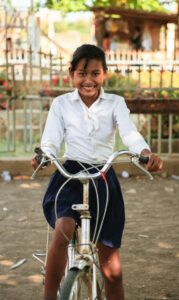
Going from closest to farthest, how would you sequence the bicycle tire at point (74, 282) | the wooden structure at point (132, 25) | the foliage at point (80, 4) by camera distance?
1. the bicycle tire at point (74, 282)
2. the foliage at point (80, 4)
3. the wooden structure at point (132, 25)

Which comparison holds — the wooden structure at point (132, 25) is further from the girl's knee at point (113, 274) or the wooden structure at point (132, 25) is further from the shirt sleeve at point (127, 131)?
the girl's knee at point (113, 274)

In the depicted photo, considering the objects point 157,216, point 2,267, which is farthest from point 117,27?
point 2,267

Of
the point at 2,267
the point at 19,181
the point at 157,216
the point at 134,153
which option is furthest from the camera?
the point at 19,181

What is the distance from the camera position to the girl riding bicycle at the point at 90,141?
118 inches

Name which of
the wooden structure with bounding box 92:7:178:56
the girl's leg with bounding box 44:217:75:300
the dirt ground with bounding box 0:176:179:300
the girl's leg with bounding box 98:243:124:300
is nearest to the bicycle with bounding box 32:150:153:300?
the girl's leg with bounding box 44:217:75:300

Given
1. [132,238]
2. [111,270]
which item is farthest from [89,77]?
[132,238]

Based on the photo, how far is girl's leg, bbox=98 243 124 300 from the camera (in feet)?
10.2

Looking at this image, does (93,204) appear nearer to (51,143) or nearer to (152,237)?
(51,143)

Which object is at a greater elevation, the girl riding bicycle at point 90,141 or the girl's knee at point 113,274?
the girl riding bicycle at point 90,141

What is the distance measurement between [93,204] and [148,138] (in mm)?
5961

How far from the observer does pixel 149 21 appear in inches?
1092

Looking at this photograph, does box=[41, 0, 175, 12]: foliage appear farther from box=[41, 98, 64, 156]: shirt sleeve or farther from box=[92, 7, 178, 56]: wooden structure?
box=[41, 98, 64, 156]: shirt sleeve

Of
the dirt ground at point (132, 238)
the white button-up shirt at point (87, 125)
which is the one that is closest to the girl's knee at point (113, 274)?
the white button-up shirt at point (87, 125)

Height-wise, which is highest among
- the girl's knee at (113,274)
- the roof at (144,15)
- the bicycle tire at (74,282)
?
the roof at (144,15)
